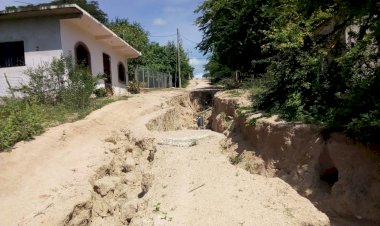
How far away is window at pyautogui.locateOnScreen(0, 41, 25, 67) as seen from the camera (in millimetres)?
17641

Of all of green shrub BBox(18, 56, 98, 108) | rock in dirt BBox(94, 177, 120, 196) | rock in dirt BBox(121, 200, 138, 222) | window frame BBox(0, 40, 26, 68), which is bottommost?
rock in dirt BBox(121, 200, 138, 222)

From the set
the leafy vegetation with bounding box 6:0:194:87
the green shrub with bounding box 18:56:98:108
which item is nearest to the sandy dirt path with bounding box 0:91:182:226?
the green shrub with bounding box 18:56:98:108

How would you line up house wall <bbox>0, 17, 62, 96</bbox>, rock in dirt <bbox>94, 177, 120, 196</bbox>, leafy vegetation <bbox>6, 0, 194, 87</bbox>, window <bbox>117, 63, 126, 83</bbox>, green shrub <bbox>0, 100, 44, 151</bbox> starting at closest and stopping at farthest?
rock in dirt <bbox>94, 177, 120, 196</bbox> → green shrub <bbox>0, 100, 44, 151</bbox> → house wall <bbox>0, 17, 62, 96</bbox> → window <bbox>117, 63, 126, 83</bbox> → leafy vegetation <bbox>6, 0, 194, 87</bbox>

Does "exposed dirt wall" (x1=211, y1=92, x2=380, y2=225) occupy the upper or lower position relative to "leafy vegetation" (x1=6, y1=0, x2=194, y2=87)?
lower

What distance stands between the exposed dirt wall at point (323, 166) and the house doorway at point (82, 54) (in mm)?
11793

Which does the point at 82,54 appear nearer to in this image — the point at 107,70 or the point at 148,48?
the point at 107,70

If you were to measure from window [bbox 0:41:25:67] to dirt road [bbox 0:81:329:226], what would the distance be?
6.44 m

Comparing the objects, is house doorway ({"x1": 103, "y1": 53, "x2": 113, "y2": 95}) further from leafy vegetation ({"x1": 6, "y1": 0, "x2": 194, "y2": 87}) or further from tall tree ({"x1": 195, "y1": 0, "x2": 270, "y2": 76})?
leafy vegetation ({"x1": 6, "y1": 0, "x2": 194, "y2": 87})

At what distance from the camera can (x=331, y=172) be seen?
25.3 ft

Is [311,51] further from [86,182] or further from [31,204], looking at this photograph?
[31,204]

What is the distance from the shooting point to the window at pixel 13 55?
17.6 m

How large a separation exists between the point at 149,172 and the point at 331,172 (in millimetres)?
4363

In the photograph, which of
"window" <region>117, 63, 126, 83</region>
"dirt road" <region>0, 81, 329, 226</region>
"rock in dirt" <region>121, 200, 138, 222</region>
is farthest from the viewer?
"window" <region>117, 63, 126, 83</region>

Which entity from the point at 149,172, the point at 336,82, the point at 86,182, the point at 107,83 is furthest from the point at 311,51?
the point at 107,83
